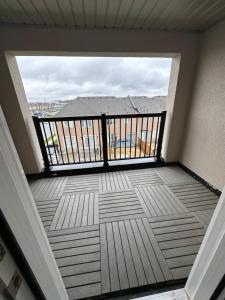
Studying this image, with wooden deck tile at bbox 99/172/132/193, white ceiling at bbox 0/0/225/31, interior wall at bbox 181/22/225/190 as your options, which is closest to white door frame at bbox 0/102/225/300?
wooden deck tile at bbox 99/172/132/193

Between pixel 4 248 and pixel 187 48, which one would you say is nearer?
pixel 4 248

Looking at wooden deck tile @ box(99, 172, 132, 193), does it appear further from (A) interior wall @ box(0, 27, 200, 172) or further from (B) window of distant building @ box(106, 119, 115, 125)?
(A) interior wall @ box(0, 27, 200, 172)

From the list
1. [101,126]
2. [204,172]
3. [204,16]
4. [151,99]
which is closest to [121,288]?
[204,172]

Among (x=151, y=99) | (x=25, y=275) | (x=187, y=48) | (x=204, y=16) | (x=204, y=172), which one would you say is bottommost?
(x=204, y=172)

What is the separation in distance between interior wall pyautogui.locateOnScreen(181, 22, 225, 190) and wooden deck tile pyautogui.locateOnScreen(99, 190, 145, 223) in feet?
4.00

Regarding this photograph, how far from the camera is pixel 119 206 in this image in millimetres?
1945

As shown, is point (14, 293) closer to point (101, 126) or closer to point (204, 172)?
point (101, 126)

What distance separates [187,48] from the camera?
223 centimetres

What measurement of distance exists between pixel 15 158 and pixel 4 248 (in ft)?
1.00

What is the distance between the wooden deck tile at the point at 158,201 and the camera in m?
1.85

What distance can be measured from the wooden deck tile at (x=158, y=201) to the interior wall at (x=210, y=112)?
2.22 feet

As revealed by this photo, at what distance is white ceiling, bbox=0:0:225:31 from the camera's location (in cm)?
149

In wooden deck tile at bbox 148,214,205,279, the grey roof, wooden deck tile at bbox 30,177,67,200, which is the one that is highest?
Result: the grey roof

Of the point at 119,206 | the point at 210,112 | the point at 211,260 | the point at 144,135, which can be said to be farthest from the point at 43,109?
the point at 211,260
